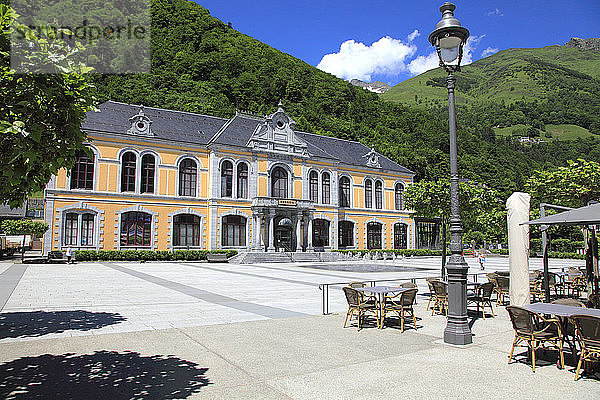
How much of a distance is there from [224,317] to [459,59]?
7.65 meters

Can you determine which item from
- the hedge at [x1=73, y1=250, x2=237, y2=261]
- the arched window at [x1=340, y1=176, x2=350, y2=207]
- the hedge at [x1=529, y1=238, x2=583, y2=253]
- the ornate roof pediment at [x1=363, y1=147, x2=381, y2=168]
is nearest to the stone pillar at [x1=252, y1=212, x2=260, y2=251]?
the hedge at [x1=73, y1=250, x2=237, y2=261]

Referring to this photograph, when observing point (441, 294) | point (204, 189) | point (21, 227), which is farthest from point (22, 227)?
point (441, 294)

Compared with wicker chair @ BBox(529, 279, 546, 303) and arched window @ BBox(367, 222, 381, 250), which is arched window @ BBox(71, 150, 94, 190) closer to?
arched window @ BBox(367, 222, 381, 250)

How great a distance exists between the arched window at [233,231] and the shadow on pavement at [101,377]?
33.3 m

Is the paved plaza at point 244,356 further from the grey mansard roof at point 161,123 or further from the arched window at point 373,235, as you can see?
the arched window at point 373,235

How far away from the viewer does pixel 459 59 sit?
8266mm

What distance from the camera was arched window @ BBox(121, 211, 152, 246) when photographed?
36.1m

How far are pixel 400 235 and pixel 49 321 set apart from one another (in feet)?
153

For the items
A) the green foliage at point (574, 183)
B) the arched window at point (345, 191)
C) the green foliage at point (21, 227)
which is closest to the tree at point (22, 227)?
the green foliage at point (21, 227)

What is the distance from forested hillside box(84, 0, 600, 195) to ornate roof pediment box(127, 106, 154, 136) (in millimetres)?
24024

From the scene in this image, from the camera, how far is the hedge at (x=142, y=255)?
33.1m

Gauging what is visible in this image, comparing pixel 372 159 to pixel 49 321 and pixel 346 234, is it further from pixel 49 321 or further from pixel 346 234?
pixel 49 321

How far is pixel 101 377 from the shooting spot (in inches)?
228

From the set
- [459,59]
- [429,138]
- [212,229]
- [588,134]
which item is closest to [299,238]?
[212,229]
